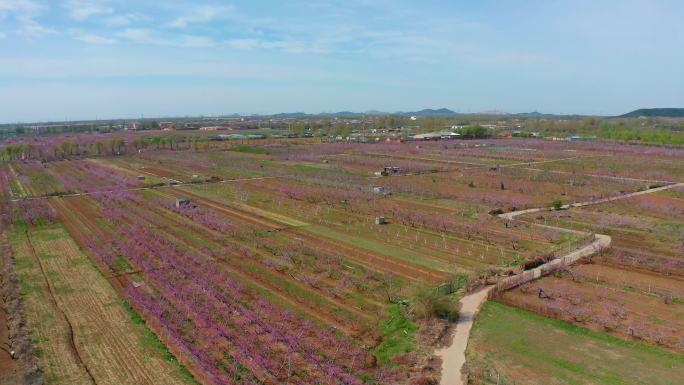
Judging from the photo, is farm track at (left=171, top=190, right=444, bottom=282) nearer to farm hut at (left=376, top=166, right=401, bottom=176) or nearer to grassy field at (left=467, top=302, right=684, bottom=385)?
grassy field at (left=467, top=302, right=684, bottom=385)

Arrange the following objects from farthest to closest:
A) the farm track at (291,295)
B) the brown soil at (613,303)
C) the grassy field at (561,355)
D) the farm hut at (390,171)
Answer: the farm hut at (390,171), the farm track at (291,295), the brown soil at (613,303), the grassy field at (561,355)

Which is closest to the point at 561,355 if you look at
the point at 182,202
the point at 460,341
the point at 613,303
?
the point at 460,341

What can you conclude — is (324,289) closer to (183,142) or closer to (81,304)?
(81,304)

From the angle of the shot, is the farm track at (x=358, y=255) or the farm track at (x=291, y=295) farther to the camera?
the farm track at (x=358, y=255)

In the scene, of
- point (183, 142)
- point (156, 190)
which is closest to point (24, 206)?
point (156, 190)

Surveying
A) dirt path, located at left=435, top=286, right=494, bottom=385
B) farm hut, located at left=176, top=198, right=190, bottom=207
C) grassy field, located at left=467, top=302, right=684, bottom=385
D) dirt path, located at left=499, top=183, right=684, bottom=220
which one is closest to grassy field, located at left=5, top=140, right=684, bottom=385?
grassy field, located at left=467, top=302, right=684, bottom=385

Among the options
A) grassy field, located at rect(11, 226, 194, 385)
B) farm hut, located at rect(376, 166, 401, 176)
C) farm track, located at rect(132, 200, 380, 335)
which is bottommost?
grassy field, located at rect(11, 226, 194, 385)

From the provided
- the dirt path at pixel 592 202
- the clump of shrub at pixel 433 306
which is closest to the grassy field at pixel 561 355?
the clump of shrub at pixel 433 306

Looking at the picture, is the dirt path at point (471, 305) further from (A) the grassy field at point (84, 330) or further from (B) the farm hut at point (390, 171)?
(B) the farm hut at point (390, 171)
